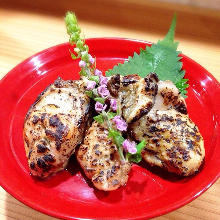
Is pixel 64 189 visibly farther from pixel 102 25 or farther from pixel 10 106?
A: pixel 102 25

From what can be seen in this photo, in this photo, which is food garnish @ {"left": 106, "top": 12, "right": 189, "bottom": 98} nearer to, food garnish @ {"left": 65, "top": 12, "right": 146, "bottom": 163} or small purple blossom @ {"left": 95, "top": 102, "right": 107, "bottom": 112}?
food garnish @ {"left": 65, "top": 12, "right": 146, "bottom": 163}

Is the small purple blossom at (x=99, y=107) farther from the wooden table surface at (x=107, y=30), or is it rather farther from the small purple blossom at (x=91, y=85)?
the wooden table surface at (x=107, y=30)

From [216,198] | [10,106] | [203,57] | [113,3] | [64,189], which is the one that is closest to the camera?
[64,189]

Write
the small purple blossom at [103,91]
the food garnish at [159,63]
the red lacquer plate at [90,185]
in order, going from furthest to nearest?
1. the food garnish at [159,63]
2. the small purple blossom at [103,91]
3. the red lacquer plate at [90,185]

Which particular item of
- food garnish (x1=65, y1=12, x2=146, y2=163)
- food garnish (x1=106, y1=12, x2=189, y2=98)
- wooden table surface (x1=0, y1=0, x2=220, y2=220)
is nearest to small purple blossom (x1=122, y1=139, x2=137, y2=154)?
food garnish (x1=65, y1=12, x2=146, y2=163)

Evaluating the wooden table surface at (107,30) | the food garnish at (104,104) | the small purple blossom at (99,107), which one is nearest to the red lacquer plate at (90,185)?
the food garnish at (104,104)

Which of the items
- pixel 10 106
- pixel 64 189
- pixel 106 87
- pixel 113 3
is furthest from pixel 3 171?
pixel 113 3

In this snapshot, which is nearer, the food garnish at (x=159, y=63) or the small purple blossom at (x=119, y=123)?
the small purple blossom at (x=119, y=123)

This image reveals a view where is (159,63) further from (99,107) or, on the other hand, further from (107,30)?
(107,30)
